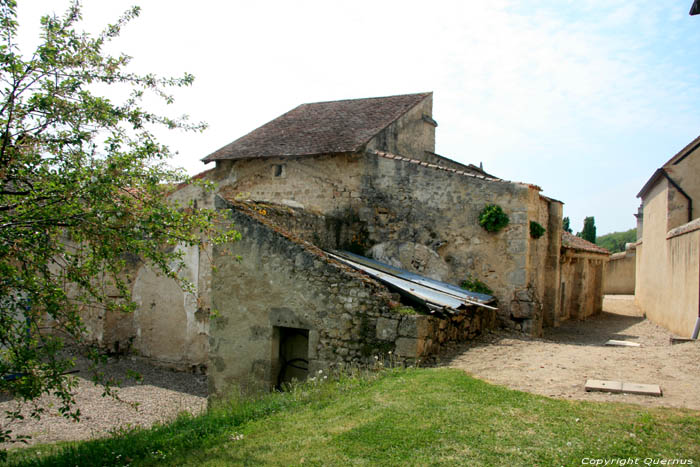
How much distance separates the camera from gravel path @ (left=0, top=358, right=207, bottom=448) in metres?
10.2

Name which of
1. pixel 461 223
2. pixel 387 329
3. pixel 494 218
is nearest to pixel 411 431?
pixel 387 329

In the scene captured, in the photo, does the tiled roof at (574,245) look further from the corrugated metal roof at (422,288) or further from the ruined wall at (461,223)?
the corrugated metal roof at (422,288)

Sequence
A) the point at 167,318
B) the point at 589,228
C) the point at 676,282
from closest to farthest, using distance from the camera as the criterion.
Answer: the point at 676,282
the point at 167,318
the point at 589,228

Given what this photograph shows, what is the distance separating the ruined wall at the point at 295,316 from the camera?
8.43m

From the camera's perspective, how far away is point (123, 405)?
11812mm

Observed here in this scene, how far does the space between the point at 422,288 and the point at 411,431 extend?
5111mm

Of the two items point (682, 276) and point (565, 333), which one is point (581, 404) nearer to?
point (682, 276)

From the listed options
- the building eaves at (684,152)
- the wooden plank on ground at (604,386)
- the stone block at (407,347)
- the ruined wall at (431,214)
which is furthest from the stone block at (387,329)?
the building eaves at (684,152)

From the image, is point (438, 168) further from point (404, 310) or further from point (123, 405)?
point (123, 405)

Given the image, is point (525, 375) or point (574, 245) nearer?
point (525, 375)

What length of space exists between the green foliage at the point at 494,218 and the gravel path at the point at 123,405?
23.2 ft

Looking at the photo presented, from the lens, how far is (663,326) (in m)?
15.0

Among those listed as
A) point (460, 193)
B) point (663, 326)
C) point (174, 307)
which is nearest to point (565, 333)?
point (663, 326)

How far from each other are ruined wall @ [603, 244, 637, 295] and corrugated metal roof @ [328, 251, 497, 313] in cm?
2125
